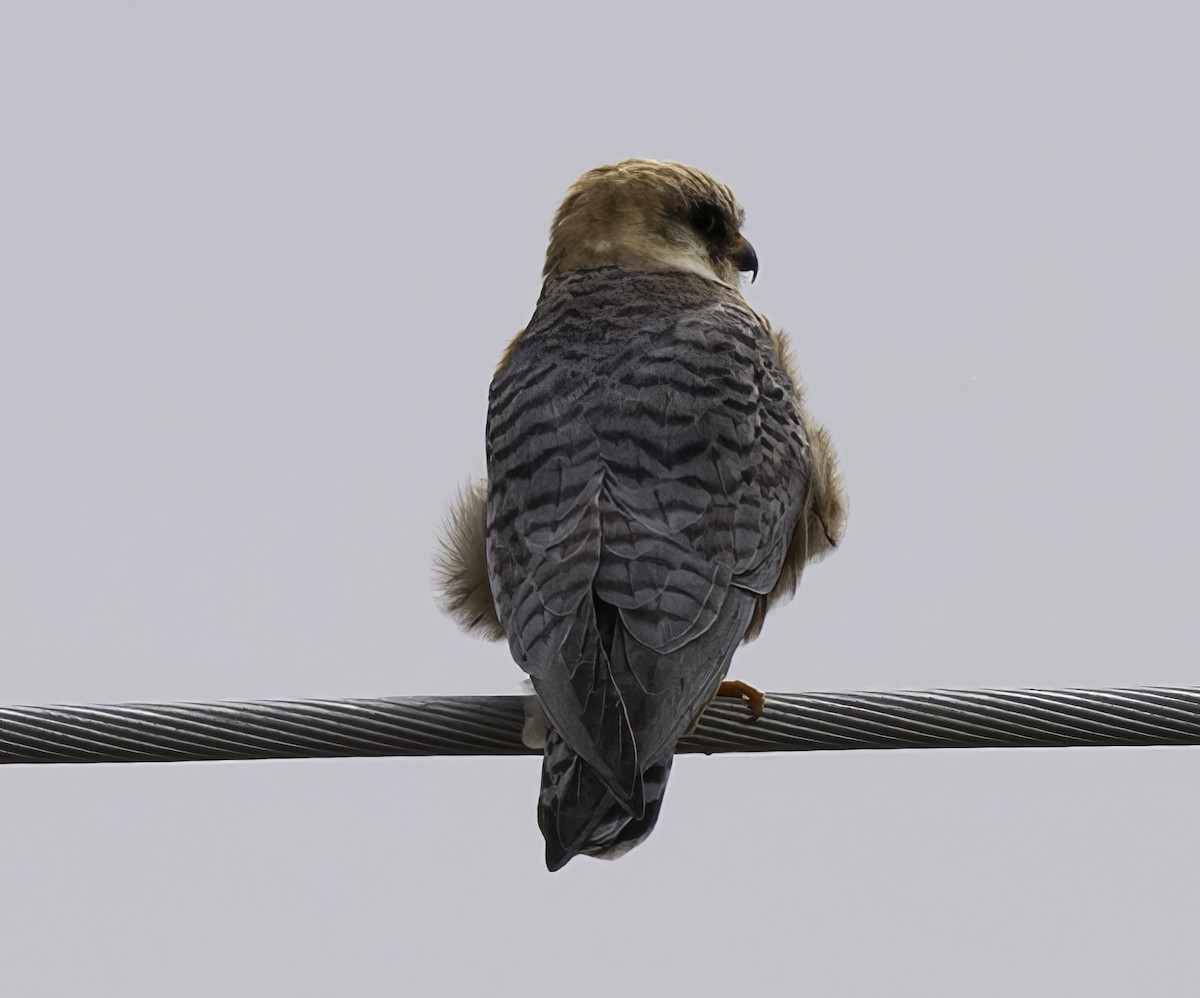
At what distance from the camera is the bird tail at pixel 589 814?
355 cm

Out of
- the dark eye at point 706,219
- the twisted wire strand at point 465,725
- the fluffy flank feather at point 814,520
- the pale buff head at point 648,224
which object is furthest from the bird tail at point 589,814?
the dark eye at point 706,219

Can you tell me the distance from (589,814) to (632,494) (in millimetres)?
758

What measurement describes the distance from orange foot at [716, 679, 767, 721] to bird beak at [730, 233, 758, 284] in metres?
1.50

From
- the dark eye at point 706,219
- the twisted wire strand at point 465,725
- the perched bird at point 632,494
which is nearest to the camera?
the twisted wire strand at point 465,725

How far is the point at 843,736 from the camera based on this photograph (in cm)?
366

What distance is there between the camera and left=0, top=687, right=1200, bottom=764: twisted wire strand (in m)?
3.45

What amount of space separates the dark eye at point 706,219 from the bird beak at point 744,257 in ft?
0.28

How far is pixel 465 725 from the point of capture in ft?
12.3

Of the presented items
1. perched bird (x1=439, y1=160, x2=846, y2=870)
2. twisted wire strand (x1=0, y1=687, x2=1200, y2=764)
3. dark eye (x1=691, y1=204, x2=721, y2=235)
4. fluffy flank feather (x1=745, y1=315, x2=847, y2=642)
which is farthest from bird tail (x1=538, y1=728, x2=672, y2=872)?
dark eye (x1=691, y1=204, x2=721, y2=235)

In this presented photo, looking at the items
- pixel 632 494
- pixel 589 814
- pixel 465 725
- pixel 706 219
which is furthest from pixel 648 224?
pixel 589 814

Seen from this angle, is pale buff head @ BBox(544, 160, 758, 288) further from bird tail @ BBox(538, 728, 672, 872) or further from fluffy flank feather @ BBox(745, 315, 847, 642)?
bird tail @ BBox(538, 728, 672, 872)

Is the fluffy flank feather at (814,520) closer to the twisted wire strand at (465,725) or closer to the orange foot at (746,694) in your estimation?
the orange foot at (746,694)

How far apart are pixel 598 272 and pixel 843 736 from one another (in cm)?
175

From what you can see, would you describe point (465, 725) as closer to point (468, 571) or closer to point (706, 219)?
point (468, 571)
